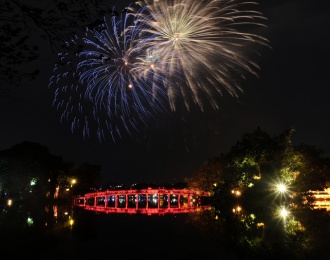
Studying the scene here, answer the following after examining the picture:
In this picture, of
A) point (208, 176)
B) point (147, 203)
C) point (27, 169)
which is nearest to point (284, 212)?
point (208, 176)

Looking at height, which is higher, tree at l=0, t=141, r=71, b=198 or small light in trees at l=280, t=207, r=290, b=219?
tree at l=0, t=141, r=71, b=198

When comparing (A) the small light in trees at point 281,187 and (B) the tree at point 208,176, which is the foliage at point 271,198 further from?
(B) the tree at point 208,176

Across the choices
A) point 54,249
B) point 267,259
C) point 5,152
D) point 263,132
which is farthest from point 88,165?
point 267,259

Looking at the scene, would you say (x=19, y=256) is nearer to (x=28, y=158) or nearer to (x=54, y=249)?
(x=54, y=249)

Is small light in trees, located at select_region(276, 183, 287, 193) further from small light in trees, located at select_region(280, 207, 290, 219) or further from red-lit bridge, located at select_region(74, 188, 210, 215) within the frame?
red-lit bridge, located at select_region(74, 188, 210, 215)

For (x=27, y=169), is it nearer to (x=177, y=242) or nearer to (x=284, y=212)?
(x=177, y=242)

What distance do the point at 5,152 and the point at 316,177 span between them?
4852 centimetres

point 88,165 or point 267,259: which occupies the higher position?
point 88,165

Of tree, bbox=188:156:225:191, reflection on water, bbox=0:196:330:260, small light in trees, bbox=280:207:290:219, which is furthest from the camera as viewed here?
tree, bbox=188:156:225:191

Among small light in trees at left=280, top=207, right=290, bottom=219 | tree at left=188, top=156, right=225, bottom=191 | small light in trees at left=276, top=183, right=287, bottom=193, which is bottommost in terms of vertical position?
small light in trees at left=280, top=207, right=290, bottom=219

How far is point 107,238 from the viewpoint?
28844 mm

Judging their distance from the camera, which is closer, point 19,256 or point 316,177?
point 19,256

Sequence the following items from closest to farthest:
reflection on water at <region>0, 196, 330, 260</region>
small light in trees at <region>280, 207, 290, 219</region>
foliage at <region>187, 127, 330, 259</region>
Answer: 1. reflection on water at <region>0, 196, 330, 260</region>
2. foliage at <region>187, 127, 330, 259</region>
3. small light in trees at <region>280, 207, 290, 219</region>

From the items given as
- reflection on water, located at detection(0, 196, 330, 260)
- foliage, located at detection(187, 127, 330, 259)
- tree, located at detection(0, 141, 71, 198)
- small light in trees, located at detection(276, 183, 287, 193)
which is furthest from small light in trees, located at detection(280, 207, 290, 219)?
tree, located at detection(0, 141, 71, 198)
